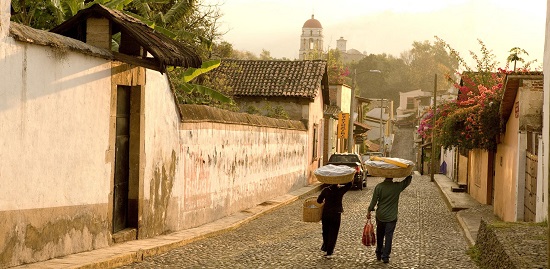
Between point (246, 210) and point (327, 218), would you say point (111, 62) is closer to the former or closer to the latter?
point (327, 218)

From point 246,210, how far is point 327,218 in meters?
8.71

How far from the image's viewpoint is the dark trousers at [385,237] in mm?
12023

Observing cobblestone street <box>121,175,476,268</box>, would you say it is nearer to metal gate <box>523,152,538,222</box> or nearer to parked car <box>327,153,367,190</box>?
metal gate <box>523,152,538,222</box>

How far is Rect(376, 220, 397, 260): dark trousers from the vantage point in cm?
1202

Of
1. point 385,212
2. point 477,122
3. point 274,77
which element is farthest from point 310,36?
point 385,212

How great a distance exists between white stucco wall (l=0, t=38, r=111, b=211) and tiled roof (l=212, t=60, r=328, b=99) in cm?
2310

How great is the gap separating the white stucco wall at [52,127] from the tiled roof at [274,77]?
23.1 metres

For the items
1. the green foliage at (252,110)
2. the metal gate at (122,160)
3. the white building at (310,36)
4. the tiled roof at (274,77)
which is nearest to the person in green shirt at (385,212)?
the metal gate at (122,160)

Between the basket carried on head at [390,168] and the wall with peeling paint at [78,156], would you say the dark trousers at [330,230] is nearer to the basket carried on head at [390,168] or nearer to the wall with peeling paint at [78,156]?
the basket carried on head at [390,168]

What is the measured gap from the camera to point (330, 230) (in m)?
12.4

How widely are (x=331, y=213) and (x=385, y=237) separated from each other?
1.01m

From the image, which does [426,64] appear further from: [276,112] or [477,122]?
[477,122]

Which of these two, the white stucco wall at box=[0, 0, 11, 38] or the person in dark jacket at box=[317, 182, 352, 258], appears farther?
the person in dark jacket at box=[317, 182, 352, 258]

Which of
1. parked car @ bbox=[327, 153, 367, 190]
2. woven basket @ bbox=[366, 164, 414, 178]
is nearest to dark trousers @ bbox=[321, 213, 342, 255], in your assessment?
woven basket @ bbox=[366, 164, 414, 178]
